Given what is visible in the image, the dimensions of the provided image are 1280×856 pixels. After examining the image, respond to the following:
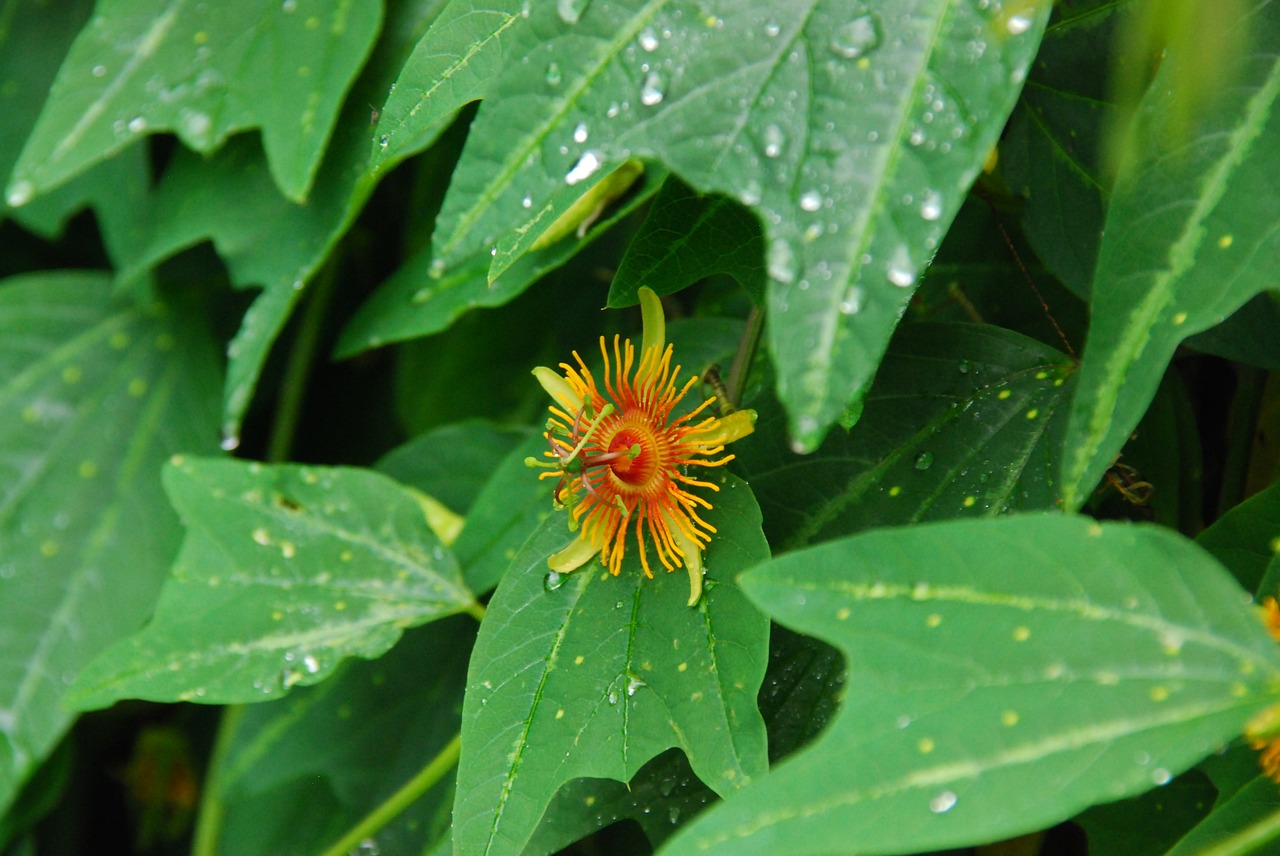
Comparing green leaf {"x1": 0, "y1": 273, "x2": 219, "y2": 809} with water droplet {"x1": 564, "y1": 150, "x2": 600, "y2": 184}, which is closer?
water droplet {"x1": 564, "y1": 150, "x2": 600, "y2": 184}

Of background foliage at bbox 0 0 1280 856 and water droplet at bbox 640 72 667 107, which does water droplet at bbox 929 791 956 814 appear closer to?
background foliage at bbox 0 0 1280 856

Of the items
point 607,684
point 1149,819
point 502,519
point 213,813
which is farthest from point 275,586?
point 1149,819

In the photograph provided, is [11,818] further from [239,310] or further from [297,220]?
[297,220]

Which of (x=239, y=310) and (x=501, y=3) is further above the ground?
(x=501, y=3)

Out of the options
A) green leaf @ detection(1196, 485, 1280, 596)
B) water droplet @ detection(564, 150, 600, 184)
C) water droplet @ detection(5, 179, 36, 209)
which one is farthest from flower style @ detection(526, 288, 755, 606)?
water droplet @ detection(5, 179, 36, 209)

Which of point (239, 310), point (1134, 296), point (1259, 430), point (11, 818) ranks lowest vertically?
point (11, 818)

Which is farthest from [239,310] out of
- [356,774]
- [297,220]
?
[356,774]

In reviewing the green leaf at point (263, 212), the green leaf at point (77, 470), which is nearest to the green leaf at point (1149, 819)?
the green leaf at point (263, 212)
